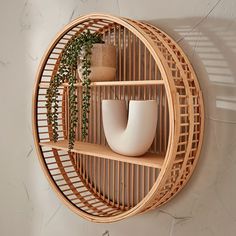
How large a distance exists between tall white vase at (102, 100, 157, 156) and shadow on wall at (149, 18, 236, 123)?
150mm

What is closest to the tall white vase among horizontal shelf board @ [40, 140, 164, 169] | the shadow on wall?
horizontal shelf board @ [40, 140, 164, 169]

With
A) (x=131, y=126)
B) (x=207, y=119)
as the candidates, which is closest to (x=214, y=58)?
(x=207, y=119)

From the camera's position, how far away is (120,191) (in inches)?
46.5

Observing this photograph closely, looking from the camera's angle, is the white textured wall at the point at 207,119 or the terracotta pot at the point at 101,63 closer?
the white textured wall at the point at 207,119

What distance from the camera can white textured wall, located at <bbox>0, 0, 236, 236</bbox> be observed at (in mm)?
954

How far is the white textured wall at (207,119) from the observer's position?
0.95m

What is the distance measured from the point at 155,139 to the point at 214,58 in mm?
275

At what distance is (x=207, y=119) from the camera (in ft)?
3.24

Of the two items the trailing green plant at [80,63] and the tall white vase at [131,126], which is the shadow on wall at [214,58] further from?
the trailing green plant at [80,63]

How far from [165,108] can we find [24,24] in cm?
79

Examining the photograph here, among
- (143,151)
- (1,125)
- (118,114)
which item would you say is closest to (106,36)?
(118,114)

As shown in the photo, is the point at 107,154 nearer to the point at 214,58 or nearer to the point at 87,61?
the point at 87,61

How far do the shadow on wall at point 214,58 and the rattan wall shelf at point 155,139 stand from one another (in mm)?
29

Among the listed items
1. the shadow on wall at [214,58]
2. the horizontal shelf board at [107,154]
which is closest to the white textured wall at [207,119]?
the shadow on wall at [214,58]
